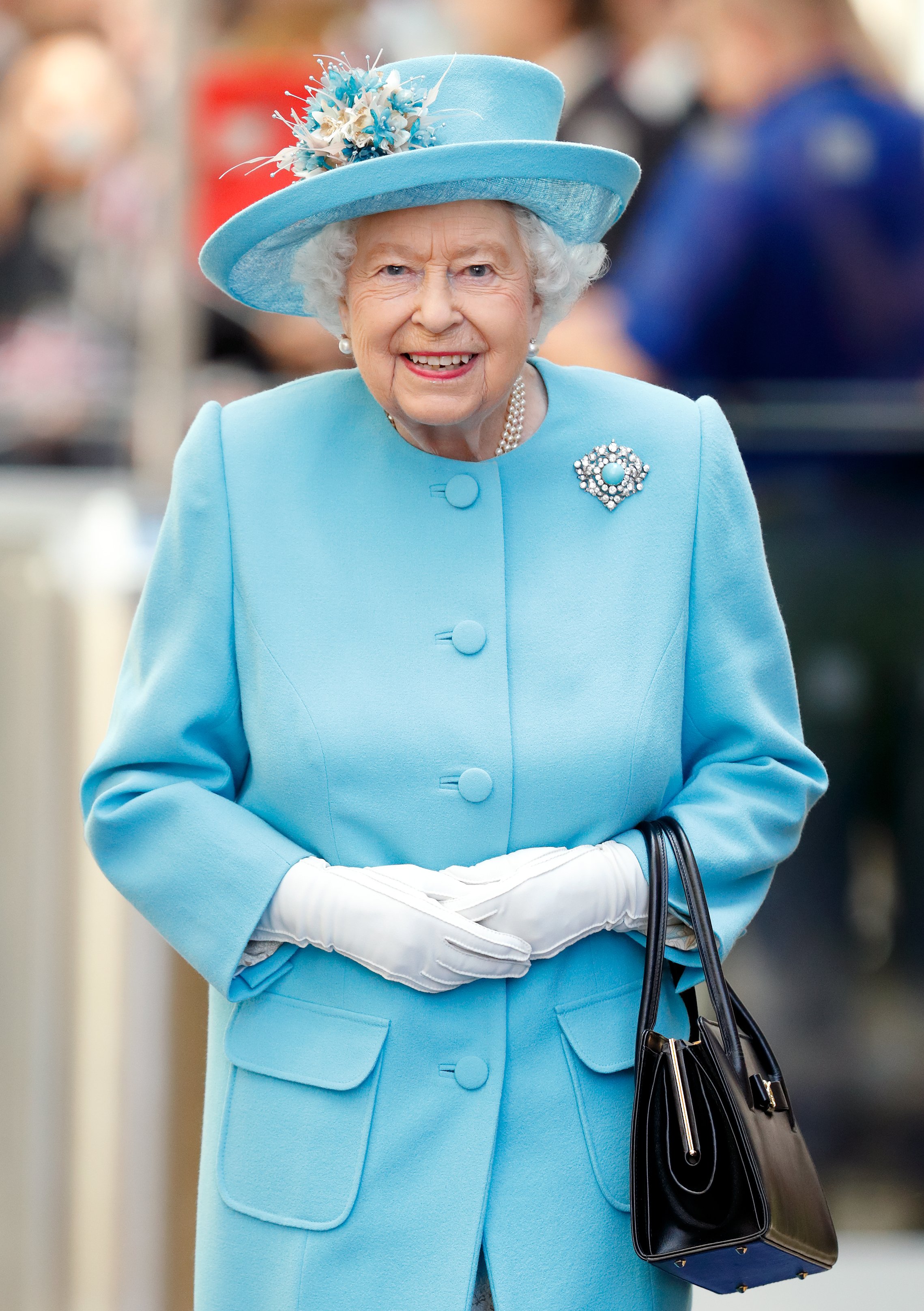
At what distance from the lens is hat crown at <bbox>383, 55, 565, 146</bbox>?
5.56 ft

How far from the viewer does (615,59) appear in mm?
3793

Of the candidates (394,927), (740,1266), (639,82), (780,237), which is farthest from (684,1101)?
(639,82)

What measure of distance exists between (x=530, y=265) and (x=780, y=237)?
2275 mm

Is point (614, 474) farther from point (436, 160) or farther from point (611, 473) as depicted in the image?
point (436, 160)

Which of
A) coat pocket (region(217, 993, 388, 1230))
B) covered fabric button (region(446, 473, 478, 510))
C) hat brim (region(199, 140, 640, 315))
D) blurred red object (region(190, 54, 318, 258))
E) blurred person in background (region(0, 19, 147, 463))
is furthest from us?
blurred person in background (region(0, 19, 147, 463))

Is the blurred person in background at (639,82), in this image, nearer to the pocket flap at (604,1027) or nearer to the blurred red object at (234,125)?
the blurred red object at (234,125)

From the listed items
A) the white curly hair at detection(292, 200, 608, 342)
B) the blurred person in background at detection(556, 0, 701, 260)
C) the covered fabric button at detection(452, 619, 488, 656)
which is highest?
the blurred person in background at detection(556, 0, 701, 260)

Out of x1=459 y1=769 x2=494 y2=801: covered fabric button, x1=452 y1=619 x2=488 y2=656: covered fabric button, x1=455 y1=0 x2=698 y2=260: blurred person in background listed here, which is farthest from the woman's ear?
x1=455 y1=0 x2=698 y2=260: blurred person in background

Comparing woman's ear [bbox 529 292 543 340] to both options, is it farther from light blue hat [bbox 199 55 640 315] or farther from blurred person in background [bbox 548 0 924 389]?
blurred person in background [bbox 548 0 924 389]

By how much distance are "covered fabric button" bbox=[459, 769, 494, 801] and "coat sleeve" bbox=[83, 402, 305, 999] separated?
0.67ft

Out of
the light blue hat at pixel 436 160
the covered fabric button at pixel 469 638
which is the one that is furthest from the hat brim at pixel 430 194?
the covered fabric button at pixel 469 638

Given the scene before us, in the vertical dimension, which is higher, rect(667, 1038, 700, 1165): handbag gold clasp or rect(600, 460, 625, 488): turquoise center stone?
rect(600, 460, 625, 488): turquoise center stone

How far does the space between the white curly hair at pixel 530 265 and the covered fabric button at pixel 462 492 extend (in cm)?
18

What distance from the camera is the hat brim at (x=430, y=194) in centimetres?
161
